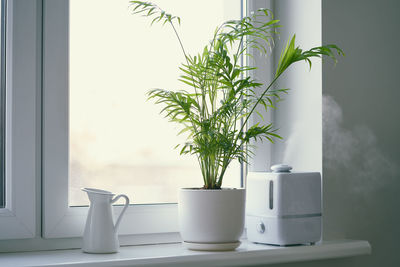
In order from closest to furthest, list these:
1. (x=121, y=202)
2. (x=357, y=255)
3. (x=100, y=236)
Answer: (x=100, y=236) → (x=121, y=202) → (x=357, y=255)

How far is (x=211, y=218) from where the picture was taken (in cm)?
140

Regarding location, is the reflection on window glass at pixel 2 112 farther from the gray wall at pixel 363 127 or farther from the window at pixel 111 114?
the gray wall at pixel 363 127

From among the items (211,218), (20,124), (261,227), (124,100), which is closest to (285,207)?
(261,227)

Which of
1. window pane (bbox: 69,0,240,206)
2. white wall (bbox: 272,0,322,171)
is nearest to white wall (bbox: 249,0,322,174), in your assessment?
white wall (bbox: 272,0,322,171)

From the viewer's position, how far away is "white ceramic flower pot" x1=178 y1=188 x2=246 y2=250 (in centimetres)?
140

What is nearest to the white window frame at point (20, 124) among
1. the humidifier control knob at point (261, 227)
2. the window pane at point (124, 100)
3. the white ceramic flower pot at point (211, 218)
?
the window pane at point (124, 100)

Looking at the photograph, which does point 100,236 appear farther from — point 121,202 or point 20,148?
point 20,148

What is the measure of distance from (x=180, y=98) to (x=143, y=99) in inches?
8.2

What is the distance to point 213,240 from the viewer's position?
1.41 m

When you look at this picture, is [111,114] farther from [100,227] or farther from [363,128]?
[363,128]

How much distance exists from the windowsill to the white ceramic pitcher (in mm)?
23

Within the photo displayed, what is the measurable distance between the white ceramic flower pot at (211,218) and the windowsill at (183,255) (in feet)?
0.11

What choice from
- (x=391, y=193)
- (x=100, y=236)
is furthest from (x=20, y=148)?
A: (x=391, y=193)

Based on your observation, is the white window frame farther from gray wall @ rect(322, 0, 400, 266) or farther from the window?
gray wall @ rect(322, 0, 400, 266)
